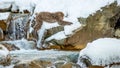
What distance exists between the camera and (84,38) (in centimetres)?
945

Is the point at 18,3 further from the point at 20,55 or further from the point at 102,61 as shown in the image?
the point at 102,61

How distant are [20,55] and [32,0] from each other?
294 centimetres

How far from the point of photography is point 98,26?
9547mm

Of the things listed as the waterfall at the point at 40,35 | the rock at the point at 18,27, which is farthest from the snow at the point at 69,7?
the waterfall at the point at 40,35

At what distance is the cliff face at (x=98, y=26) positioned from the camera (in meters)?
9.43

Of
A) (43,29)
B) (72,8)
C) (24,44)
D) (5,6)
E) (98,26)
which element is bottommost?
(24,44)

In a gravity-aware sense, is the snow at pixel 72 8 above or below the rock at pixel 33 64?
above

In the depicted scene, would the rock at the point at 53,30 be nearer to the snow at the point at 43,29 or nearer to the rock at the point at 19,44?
the snow at the point at 43,29

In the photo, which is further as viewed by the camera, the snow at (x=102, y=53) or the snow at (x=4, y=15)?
the snow at (x=4, y=15)

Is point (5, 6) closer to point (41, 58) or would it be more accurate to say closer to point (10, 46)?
point (10, 46)

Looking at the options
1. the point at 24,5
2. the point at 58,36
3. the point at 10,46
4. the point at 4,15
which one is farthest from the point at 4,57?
the point at 24,5

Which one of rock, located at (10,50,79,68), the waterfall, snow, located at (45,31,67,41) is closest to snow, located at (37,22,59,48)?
the waterfall

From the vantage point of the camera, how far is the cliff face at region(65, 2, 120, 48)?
9.43 meters

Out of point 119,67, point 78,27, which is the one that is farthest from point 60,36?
point 119,67
